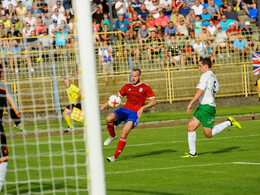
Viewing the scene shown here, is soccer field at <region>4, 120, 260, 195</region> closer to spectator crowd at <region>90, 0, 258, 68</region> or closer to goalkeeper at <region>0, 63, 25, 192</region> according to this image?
goalkeeper at <region>0, 63, 25, 192</region>

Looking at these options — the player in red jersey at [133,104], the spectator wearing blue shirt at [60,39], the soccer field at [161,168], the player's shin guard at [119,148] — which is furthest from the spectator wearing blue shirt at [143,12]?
the player's shin guard at [119,148]

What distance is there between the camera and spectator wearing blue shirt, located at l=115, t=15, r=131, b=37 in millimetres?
28062

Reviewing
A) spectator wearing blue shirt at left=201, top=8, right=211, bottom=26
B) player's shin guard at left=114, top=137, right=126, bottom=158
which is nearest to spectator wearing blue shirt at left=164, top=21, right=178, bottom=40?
spectator wearing blue shirt at left=201, top=8, right=211, bottom=26

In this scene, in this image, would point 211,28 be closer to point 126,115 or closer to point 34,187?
point 126,115

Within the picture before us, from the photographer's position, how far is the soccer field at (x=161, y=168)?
920 centimetres

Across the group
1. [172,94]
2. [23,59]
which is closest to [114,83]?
[172,94]

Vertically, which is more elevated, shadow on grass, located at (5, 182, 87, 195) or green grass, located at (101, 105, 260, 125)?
shadow on grass, located at (5, 182, 87, 195)

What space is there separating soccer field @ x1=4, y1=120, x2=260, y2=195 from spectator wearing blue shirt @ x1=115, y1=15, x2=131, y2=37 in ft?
A: 37.9

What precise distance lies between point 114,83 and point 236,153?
14466mm

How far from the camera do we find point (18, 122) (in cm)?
884

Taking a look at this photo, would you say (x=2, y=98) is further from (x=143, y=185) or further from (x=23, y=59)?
(x=23, y=59)

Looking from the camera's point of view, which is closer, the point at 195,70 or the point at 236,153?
the point at 236,153

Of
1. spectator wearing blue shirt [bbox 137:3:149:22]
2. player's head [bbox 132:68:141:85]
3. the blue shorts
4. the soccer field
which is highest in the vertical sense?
spectator wearing blue shirt [bbox 137:3:149:22]

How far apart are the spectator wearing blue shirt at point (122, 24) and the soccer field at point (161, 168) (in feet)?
37.9
